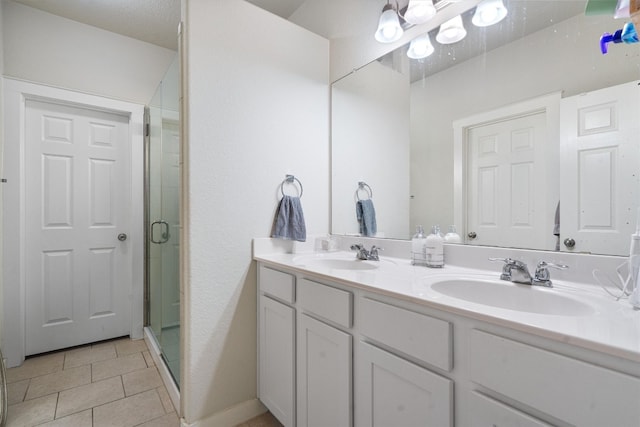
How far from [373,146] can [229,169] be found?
0.87 metres

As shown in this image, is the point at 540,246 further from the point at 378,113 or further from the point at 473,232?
the point at 378,113

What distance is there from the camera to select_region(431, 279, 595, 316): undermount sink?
0.84 meters

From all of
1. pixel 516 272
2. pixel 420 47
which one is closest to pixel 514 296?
pixel 516 272

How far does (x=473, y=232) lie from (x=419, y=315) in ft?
2.13

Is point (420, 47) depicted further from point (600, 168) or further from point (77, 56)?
point (77, 56)

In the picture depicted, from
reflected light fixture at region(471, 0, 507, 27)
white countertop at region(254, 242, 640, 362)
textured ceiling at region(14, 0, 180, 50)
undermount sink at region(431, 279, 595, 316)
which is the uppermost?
textured ceiling at region(14, 0, 180, 50)

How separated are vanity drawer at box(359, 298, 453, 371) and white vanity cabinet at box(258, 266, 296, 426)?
0.46m

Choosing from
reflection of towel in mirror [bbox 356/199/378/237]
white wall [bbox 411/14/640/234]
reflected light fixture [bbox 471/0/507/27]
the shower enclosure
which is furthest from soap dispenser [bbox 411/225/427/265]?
the shower enclosure

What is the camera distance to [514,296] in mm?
966

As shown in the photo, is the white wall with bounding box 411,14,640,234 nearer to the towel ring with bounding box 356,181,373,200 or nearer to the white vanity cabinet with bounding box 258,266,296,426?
the towel ring with bounding box 356,181,373,200

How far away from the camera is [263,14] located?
1.67 m

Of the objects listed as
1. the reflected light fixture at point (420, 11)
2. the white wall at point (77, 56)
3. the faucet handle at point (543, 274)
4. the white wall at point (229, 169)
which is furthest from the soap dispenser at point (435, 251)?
the white wall at point (77, 56)

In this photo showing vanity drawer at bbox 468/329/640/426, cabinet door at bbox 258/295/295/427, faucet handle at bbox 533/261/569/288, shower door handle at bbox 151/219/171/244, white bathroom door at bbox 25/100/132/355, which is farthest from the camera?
white bathroom door at bbox 25/100/132/355

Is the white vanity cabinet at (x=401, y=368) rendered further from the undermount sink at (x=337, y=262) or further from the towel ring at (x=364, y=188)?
the towel ring at (x=364, y=188)
